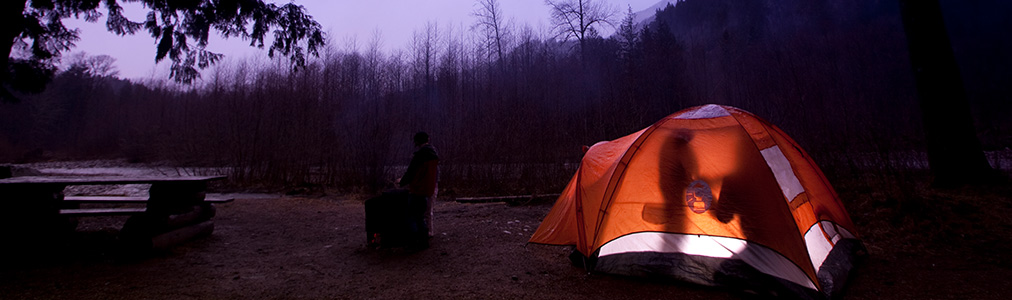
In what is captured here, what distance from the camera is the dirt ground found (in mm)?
3561

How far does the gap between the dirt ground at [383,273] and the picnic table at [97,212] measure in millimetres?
238

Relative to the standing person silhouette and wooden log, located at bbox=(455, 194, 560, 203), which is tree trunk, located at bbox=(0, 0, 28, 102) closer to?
the standing person silhouette

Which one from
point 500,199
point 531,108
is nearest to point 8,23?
point 500,199

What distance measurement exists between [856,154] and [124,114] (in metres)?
48.1

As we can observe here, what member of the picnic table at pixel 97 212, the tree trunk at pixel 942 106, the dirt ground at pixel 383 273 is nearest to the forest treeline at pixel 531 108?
the tree trunk at pixel 942 106

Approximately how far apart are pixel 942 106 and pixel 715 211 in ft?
18.7

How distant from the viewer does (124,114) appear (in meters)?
35.4

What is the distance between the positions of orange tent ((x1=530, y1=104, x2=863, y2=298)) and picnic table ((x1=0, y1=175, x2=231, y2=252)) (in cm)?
493

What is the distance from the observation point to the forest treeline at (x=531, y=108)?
10.3m

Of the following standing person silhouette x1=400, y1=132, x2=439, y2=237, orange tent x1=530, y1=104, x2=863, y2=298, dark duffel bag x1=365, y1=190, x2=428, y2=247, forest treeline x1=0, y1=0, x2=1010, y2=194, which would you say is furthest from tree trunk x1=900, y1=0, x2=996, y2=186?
dark duffel bag x1=365, y1=190, x2=428, y2=247


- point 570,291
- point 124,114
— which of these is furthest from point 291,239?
point 124,114

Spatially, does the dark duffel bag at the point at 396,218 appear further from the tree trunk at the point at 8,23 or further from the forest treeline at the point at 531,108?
the forest treeline at the point at 531,108

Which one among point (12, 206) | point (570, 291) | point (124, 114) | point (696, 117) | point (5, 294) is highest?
point (124, 114)

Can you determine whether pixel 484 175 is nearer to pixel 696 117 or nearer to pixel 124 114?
pixel 696 117
